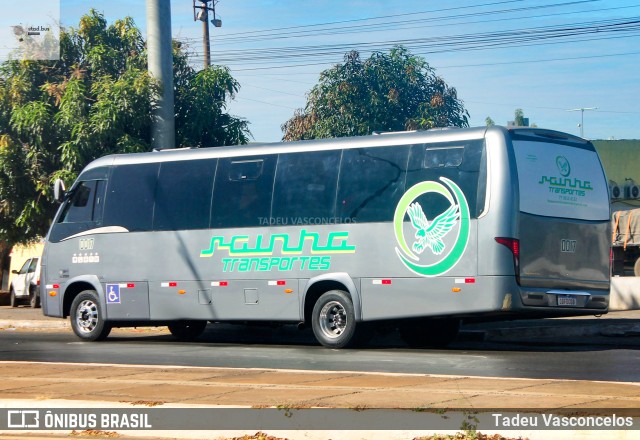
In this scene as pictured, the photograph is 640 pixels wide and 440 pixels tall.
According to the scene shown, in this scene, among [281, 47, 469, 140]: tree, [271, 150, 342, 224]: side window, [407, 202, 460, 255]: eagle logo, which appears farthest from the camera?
[281, 47, 469, 140]: tree

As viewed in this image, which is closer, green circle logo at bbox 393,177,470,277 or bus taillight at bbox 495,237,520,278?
bus taillight at bbox 495,237,520,278

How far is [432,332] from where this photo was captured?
58.0 feet

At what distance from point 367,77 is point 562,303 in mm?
32767

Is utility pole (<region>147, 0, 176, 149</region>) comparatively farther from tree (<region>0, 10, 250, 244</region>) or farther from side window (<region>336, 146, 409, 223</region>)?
side window (<region>336, 146, 409, 223</region>)

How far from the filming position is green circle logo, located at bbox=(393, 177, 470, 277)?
1554 cm

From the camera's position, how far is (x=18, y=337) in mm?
21312

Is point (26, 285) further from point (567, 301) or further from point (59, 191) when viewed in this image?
point (567, 301)

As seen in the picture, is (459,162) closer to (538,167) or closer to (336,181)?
(538,167)

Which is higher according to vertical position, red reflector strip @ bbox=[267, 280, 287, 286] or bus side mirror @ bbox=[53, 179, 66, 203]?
bus side mirror @ bbox=[53, 179, 66, 203]

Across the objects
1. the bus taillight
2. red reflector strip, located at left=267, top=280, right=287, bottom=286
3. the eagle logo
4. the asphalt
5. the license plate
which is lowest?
the asphalt

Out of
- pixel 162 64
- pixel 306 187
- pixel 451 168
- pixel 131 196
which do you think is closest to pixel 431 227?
pixel 451 168

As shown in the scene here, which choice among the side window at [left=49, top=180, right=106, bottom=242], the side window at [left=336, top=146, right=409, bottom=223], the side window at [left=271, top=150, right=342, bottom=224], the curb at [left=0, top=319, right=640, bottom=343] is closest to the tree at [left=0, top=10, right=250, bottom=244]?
the side window at [left=49, top=180, right=106, bottom=242]

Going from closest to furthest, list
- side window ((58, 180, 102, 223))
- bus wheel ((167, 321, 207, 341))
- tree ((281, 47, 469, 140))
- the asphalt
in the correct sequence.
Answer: the asphalt < side window ((58, 180, 102, 223)) < bus wheel ((167, 321, 207, 341)) < tree ((281, 47, 469, 140))

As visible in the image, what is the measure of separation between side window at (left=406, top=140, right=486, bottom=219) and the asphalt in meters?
4.18
